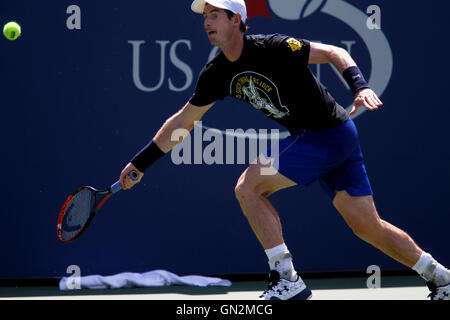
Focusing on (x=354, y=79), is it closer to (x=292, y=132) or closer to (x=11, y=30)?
(x=292, y=132)

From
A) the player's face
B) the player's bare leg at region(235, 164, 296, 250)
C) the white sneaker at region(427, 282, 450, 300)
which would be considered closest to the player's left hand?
the player's bare leg at region(235, 164, 296, 250)

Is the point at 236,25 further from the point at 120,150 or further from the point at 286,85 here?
the point at 120,150

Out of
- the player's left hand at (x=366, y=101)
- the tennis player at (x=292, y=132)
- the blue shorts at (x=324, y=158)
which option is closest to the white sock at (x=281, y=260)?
the tennis player at (x=292, y=132)

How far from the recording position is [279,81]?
12.9ft

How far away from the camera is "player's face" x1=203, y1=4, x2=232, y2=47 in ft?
12.9

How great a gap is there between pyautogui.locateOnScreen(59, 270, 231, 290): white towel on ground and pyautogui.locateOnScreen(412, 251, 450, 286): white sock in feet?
5.68

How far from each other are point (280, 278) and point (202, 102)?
41.9 inches

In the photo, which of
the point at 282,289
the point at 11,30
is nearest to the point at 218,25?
the point at 282,289

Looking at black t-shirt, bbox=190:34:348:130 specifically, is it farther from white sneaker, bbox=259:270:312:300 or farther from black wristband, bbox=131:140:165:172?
white sneaker, bbox=259:270:312:300

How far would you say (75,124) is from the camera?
5.55 m

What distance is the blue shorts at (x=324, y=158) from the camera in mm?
3973

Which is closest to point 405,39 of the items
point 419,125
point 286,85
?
point 419,125

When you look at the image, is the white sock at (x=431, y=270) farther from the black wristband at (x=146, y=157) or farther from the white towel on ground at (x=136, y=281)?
the white towel on ground at (x=136, y=281)

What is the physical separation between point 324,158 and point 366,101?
474 mm
